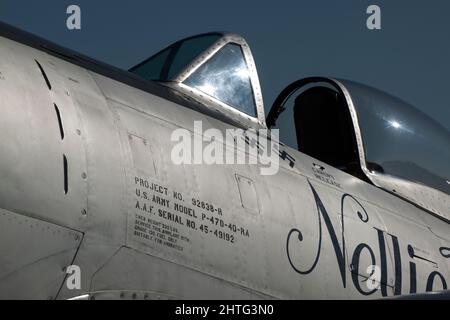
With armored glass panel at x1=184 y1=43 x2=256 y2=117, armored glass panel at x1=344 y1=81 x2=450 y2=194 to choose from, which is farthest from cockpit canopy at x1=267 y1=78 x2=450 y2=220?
armored glass panel at x1=184 y1=43 x2=256 y2=117

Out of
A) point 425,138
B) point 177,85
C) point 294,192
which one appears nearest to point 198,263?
point 294,192

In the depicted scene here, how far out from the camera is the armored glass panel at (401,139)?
8.55m

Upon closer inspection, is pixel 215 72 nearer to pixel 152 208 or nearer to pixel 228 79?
pixel 228 79

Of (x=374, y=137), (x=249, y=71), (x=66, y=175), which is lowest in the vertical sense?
(x=66, y=175)

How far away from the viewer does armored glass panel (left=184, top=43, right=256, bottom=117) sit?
7.29 meters

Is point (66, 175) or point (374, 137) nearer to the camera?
point (66, 175)

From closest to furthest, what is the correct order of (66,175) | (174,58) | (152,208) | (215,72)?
(66,175) → (152,208) → (215,72) → (174,58)

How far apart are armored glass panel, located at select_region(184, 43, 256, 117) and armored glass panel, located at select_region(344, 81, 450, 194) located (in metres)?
1.61

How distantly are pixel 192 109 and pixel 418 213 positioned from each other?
3051 millimetres

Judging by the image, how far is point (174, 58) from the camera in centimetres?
765

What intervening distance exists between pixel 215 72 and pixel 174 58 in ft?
1.47

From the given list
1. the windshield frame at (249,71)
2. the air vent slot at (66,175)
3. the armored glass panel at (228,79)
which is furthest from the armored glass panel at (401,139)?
the air vent slot at (66,175)

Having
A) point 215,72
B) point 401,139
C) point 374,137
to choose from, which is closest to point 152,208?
point 215,72

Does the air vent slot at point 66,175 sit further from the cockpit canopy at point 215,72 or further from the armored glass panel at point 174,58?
the armored glass panel at point 174,58
